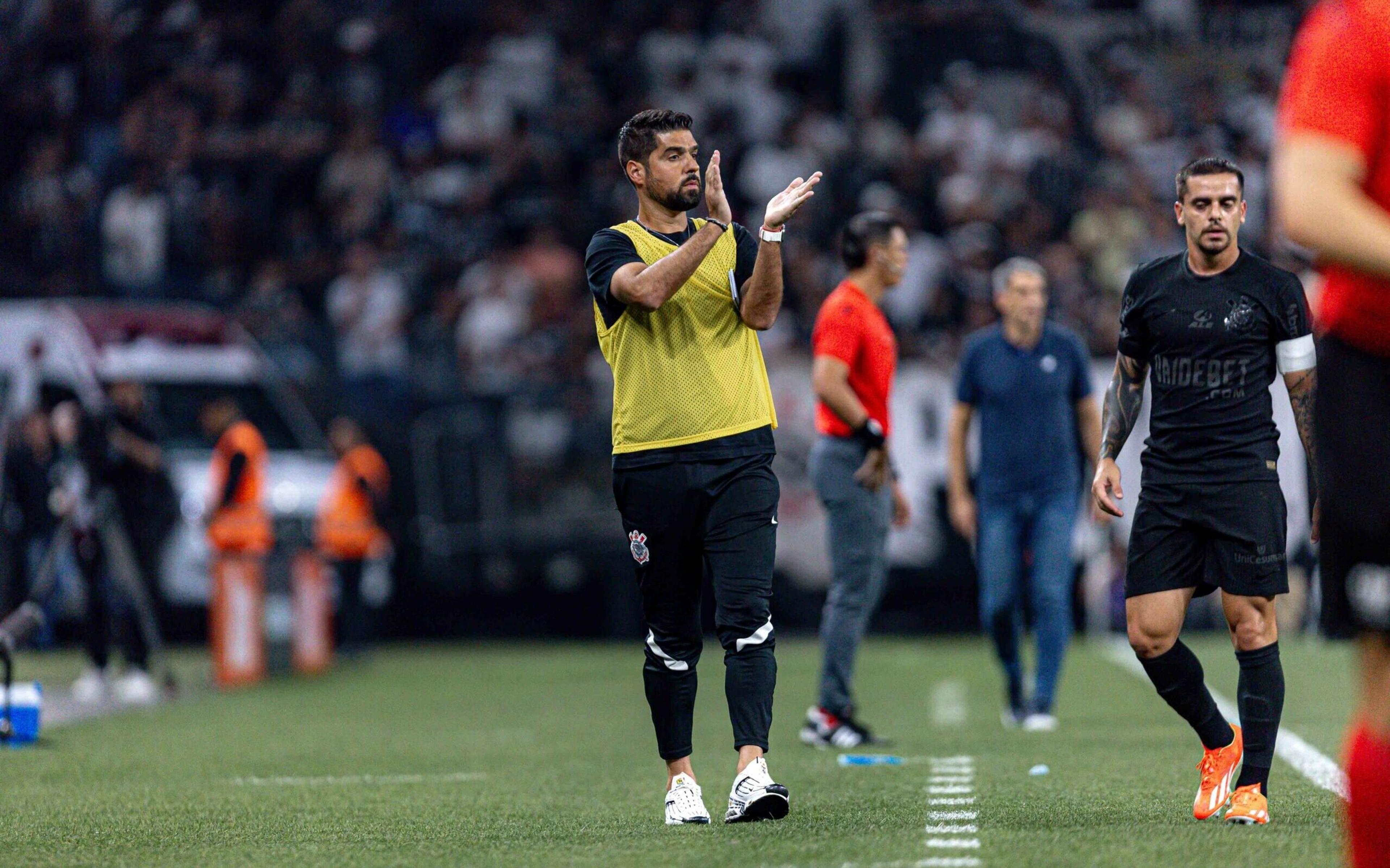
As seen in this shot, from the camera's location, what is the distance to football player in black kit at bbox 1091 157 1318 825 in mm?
5945

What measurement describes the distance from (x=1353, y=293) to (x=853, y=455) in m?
5.35

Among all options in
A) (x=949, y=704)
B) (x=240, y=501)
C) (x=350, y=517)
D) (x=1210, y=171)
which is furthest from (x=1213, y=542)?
(x=350, y=517)

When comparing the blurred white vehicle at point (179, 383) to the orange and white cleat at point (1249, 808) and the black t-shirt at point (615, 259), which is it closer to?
the black t-shirt at point (615, 259)

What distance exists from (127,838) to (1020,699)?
16.5ft

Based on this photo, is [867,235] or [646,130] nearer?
[646,130]

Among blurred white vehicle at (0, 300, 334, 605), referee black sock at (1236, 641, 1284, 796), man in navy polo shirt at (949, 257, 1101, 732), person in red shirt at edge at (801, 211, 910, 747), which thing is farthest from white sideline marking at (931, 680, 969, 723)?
blurred white vehicle at (0, 300, 334, 605)

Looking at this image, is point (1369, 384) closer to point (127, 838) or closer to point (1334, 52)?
point (1334, 52)

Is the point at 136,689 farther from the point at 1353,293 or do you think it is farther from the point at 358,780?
the point at 1353,293

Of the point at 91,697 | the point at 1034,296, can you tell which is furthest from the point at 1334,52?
the point at 91,697

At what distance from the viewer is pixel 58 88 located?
73.8 ft

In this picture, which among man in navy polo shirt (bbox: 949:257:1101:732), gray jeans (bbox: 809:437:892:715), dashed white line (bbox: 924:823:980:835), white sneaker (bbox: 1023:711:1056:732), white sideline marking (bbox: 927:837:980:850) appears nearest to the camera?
white sideline marking (bbox: 927:837:980:850)

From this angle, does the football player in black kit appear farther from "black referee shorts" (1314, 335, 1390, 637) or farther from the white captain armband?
"black referee shorts" (1314, 335, 1390, 637)

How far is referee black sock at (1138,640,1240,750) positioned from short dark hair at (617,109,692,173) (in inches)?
84.5

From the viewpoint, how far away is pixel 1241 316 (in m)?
5.98
